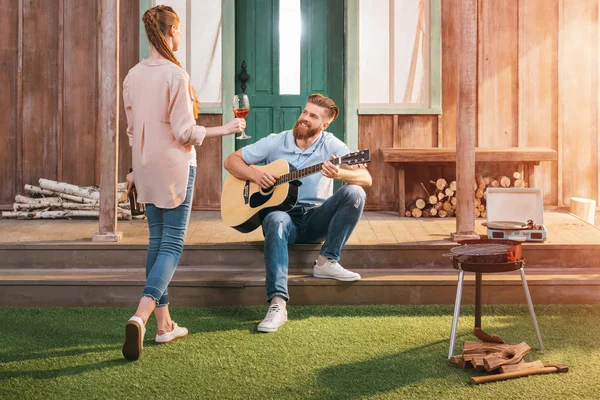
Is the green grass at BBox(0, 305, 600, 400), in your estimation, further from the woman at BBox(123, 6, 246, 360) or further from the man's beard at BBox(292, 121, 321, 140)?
the man's beard at BBox(292, 121, 321, 140)

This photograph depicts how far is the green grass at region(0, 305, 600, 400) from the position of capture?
10.6ft

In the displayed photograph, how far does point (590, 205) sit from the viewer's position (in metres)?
6.58

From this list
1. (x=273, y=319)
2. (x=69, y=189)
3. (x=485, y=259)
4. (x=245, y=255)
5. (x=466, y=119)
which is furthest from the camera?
(x=69, y=189)

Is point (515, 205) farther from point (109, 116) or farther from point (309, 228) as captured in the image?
point (109, 116)

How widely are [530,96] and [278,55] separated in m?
2.22

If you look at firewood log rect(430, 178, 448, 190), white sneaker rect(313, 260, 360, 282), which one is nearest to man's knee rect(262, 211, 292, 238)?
white sneaker rect(313, 260, 360, 282)

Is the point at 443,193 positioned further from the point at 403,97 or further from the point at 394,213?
the point at 403,97

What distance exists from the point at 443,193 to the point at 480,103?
0.89 metres

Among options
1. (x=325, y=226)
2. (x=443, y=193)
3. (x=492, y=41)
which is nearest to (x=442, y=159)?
(x=443, y=193)

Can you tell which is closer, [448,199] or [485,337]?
[485,337]

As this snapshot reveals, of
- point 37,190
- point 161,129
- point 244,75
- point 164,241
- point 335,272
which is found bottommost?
point 335,272

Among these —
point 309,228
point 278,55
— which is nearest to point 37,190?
point 278,55

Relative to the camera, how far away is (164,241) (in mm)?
3766

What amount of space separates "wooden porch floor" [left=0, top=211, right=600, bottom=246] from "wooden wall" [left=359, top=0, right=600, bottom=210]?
0.54m
